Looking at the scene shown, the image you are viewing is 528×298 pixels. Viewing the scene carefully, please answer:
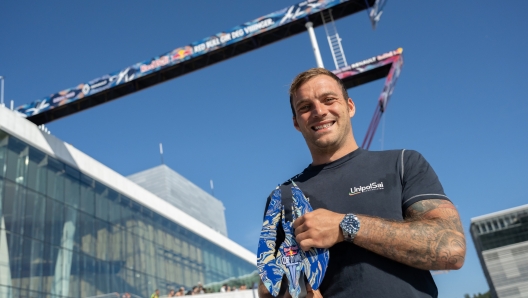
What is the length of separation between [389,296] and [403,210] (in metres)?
0.35

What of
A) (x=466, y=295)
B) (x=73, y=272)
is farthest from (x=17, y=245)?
(x=466, y=295)

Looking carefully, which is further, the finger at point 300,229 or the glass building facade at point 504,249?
the glass building facade at point 504,249

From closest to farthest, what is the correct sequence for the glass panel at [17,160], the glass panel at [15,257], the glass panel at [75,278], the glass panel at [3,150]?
1. the glass panel at [15,257]
2. the glass panel at [3,150]
3. the glass panel at [17,160]
4. the glass panel at [75,278]

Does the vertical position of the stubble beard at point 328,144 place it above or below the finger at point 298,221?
above

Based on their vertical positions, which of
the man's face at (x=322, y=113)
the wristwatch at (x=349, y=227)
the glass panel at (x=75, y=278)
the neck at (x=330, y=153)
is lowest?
the wristwatch at (x=349, y=227)

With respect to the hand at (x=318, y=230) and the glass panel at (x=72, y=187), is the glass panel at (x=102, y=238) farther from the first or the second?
the hand at (x=318, y=230)

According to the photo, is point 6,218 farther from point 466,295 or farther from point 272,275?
point 466,295

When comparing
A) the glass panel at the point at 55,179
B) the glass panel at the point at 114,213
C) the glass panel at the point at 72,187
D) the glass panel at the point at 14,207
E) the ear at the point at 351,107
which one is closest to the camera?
the ear at the point at 351,107

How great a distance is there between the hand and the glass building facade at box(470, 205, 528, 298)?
98714 millimetres

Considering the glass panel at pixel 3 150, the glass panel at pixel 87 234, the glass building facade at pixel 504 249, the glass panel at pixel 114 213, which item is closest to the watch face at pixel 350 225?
the glass panel at pixel 3 150

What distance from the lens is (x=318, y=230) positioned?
1583 mm

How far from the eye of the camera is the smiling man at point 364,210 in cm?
159

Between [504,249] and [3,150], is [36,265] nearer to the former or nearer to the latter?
[3,150]

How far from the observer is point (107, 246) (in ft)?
105
